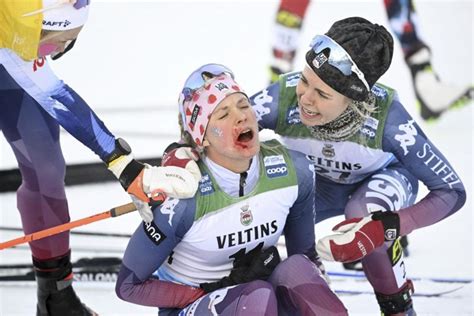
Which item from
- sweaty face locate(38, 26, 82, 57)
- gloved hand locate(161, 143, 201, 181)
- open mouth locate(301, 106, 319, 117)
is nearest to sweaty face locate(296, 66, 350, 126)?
open mouth locate(301, 106, 319, 117)

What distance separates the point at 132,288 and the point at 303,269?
0.57m

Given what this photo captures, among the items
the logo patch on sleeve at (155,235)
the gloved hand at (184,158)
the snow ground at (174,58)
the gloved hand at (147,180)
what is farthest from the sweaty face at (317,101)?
the snow ground at (174,58)

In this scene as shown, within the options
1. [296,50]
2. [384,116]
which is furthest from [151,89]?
[384,116]

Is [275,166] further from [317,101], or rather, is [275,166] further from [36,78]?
[36,78]

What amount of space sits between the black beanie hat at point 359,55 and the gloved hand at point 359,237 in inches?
17.0

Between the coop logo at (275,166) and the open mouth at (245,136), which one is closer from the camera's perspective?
the open mouth at (245,136)

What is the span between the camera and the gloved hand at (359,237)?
374 centimetres

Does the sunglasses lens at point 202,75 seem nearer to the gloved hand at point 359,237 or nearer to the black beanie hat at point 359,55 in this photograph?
the black beanie hat at point 359,55

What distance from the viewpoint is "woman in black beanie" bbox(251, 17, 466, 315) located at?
3859 millimetres

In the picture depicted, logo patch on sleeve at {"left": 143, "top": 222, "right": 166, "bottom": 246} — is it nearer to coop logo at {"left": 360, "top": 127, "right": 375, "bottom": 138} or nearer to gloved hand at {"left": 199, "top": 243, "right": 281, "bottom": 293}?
gloved hand at {"left": 199, "top": 243, "right": 281, "bottom": 293}

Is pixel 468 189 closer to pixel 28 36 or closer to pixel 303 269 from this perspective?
pixel 303 269

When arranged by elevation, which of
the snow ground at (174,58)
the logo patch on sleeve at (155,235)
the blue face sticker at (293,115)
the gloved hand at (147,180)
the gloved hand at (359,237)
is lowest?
the snow ground at (174,58)

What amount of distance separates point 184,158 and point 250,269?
0.43 meters

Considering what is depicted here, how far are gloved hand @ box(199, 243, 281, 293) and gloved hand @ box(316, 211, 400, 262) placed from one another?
6.6 inches
